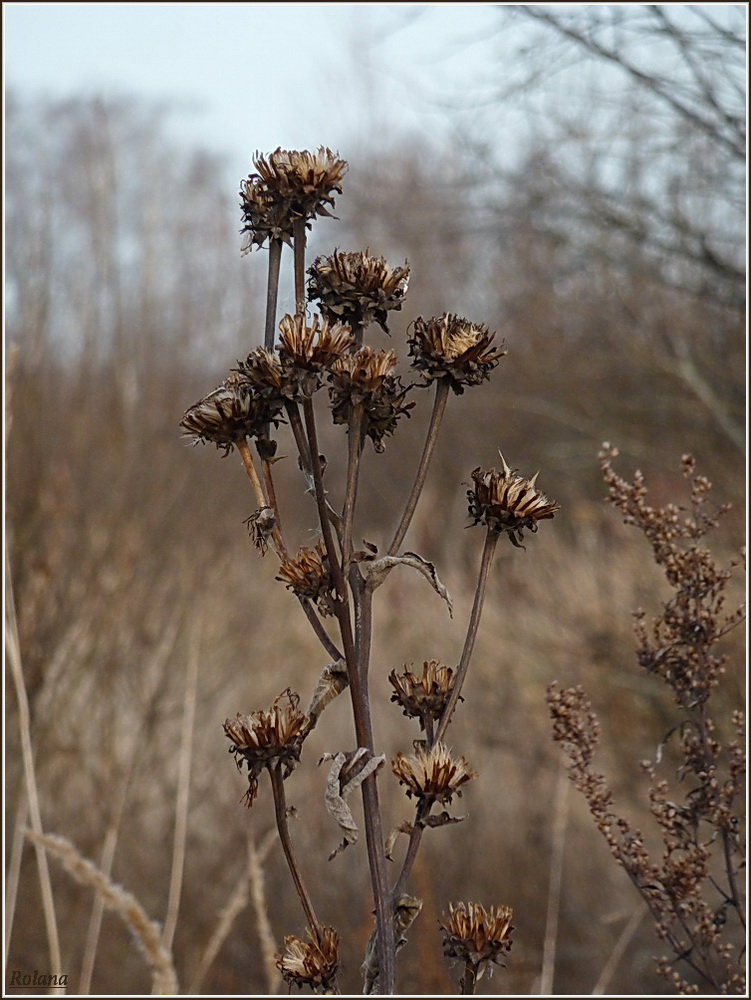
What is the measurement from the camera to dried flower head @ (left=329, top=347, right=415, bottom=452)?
0.89m

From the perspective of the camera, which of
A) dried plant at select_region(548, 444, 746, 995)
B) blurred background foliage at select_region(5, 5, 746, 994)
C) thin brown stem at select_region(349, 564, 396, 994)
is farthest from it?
blurred background foliage at select_region(5, 5, 746, 994)

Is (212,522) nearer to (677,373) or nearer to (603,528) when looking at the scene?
(677,373)

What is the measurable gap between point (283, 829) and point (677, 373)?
5.03 m

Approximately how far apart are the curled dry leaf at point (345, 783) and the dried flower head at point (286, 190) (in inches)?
18.2

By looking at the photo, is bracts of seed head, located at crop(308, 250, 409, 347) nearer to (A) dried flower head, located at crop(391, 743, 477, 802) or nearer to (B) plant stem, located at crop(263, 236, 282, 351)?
(B) plant stem, located at crop(263, 236, 282, 351)

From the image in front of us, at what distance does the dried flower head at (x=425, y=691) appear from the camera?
956mm

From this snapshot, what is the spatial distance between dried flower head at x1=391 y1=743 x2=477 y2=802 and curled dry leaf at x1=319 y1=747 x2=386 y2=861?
0.03m

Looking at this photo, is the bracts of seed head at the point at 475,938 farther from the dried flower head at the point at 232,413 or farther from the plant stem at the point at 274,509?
the dried flower head at the point at 232,413

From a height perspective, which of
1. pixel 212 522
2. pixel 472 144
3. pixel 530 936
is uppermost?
pixel 472 144

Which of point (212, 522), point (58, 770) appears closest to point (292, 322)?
point (58, 770)

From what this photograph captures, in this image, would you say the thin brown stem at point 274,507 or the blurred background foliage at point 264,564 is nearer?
the thin brown stem at point 274,507

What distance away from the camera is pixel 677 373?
5.52 m

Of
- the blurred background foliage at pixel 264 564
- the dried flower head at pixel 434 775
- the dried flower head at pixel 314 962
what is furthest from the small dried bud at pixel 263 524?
the blurred background foliage at pixel 264 564

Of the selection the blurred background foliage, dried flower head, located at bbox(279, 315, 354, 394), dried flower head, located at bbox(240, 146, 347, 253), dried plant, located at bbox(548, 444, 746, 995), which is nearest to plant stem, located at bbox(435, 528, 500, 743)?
dried flower head, located at bbox(279, 315, 354, 394)
